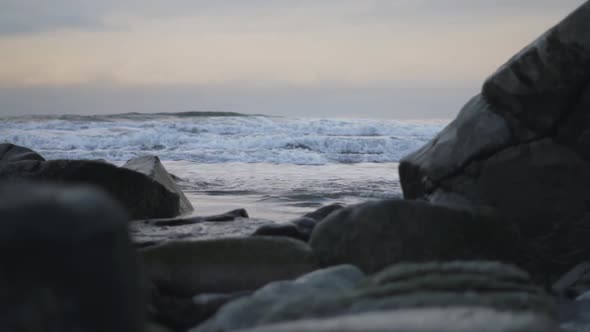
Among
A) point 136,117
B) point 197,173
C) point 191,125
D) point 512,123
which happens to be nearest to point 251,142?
point 191,125

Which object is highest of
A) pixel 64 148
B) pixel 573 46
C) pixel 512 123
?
pixel 573 46

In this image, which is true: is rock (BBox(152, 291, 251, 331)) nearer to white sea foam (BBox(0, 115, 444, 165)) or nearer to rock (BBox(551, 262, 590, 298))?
rock (BBox(551, 262, 590, 298))

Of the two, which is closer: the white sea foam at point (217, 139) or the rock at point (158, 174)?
the rock at point (158, 174)

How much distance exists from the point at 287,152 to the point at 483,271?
491 inches

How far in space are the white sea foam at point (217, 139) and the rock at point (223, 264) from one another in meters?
Result: 9.88

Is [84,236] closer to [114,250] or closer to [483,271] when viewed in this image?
[114,250]

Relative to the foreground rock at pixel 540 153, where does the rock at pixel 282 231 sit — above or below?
below

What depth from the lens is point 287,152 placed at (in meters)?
14.6

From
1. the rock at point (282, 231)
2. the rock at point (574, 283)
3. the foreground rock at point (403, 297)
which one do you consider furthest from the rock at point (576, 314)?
the rock at point (282, 231)

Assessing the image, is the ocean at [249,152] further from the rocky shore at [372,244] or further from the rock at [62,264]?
the rock at [62,264]

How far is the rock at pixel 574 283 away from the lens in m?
3.54

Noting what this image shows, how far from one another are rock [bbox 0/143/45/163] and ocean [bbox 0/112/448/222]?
1.67 meters

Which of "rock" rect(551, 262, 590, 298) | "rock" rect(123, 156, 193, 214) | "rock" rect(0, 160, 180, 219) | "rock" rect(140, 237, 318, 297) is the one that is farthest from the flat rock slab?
"rock" rect(551, 262, 590, 298)

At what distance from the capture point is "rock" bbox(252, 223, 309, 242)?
11.6 feet
